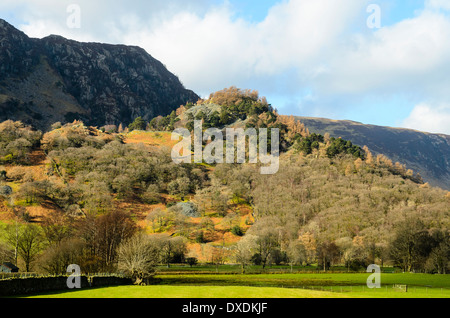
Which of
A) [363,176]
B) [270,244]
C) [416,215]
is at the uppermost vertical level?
[363,176]

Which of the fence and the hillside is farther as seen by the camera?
the hillside

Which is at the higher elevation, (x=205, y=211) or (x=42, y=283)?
(x=205, y=211)

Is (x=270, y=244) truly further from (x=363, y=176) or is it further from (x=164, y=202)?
(x=363, y=176)

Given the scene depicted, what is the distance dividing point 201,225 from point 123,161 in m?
71.6

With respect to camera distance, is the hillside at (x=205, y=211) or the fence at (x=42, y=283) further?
the hillside at (x=205, y=211)

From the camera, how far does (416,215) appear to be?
421 ft

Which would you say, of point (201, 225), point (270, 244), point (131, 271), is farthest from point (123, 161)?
point (131, 271)

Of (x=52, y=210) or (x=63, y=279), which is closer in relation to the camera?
(x=63, y=279)

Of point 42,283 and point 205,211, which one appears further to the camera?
point 205,211
